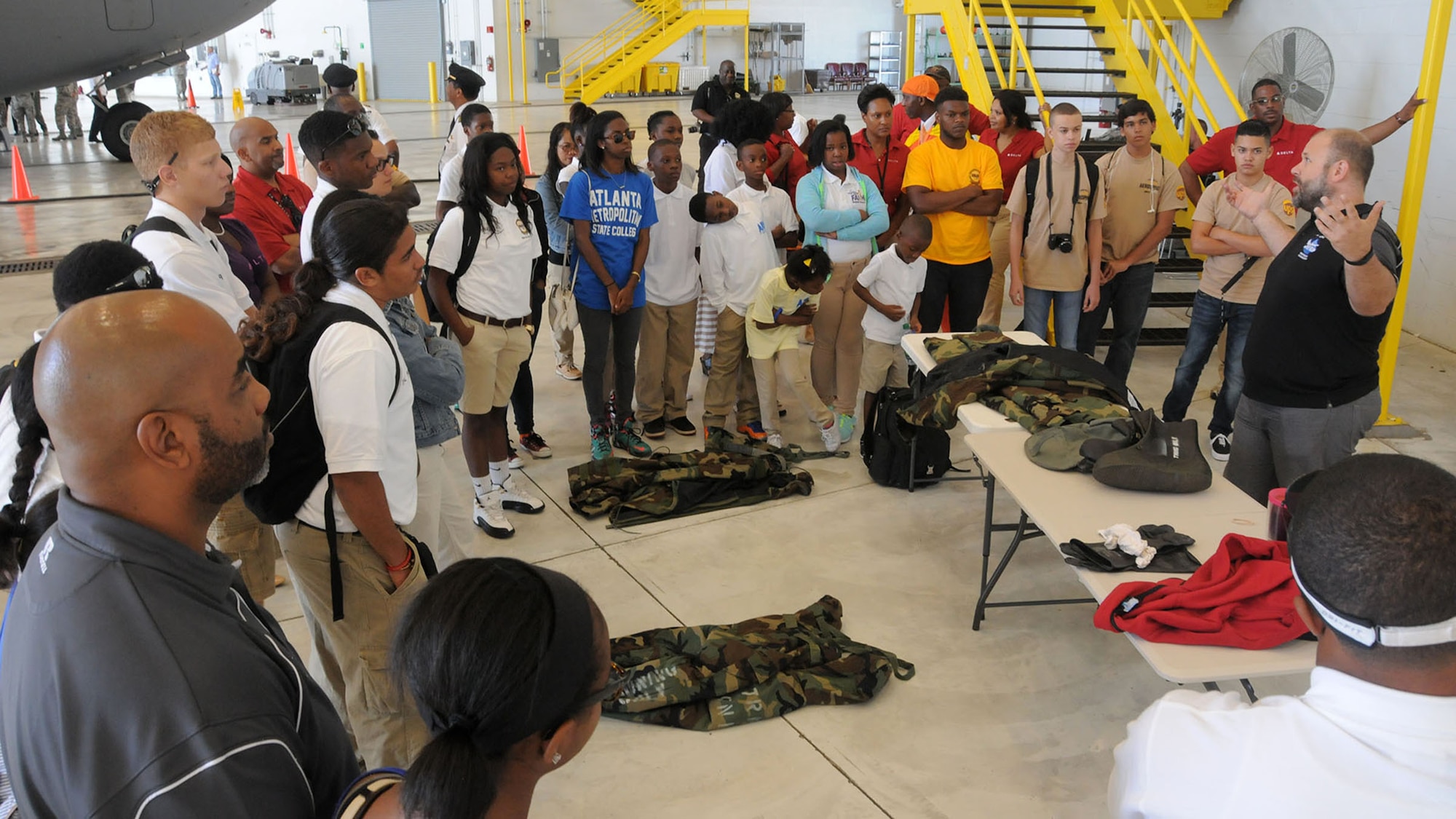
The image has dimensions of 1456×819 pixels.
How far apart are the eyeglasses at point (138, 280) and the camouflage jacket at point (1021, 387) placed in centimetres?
296

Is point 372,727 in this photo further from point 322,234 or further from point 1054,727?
point 1054,727

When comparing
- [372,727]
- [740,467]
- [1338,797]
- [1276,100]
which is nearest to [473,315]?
[740,467]

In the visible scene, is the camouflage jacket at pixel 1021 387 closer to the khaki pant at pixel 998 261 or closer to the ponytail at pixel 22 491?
the khaki pant at pixel 998 261

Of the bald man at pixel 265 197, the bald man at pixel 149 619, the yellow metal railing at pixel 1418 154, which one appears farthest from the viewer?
the yellow metal railing at pixel 1418 154

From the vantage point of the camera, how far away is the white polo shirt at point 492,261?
170 inches

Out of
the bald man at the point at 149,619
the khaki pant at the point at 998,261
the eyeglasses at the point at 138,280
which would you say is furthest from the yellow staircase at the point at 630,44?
the bald man at the point at 149,619

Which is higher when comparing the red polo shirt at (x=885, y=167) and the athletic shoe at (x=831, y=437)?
the red polo shirt at (x=885, y=167)

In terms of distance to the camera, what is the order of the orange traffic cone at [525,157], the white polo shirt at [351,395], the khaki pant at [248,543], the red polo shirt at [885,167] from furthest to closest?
the orange traffic cone at [525,157] → the red polo shirt at [885,167] → the khaki pant at [248,543] → the white polo shirt at [351,395]

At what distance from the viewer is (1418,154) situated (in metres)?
5.50

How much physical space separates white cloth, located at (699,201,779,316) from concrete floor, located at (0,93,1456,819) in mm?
901

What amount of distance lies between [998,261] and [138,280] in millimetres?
5609

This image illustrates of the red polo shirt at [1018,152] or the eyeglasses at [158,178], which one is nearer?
the eyeglasses at [158,178]

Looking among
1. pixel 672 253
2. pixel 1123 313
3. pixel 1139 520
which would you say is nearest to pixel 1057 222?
pixel 1123 313

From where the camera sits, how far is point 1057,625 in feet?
13.4
